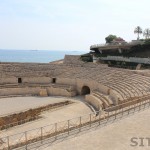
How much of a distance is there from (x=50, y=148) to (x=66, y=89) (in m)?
23.6

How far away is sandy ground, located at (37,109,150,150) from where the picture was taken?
13.6 m

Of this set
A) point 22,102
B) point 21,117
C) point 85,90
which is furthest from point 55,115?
point 85,90

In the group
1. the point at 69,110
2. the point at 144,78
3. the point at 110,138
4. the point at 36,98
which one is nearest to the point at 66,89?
the point at 36,98

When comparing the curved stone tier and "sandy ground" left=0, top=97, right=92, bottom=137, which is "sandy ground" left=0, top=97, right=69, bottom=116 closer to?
"sandy ground" left=0, top=97, right=92, bottom=137

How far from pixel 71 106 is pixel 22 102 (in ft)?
21.1

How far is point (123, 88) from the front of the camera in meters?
29.5

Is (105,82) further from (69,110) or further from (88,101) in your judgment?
(69,110)

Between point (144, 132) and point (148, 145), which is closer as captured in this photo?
point (148, 145)

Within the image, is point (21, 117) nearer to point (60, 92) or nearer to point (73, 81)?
point (60, 92)

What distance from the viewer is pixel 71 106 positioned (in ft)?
100

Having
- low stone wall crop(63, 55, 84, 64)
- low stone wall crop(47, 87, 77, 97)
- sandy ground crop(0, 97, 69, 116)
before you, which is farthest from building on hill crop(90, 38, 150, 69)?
sandy ground crop(0, 97, 69, 116)

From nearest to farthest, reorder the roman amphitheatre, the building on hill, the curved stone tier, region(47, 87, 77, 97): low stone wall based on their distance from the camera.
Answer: the roman amphitheatre < the curved stone tier < region(47, 87, 77, 97): low stone wall < the building on hill

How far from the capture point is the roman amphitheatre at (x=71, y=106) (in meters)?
14.8

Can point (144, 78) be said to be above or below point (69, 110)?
above
